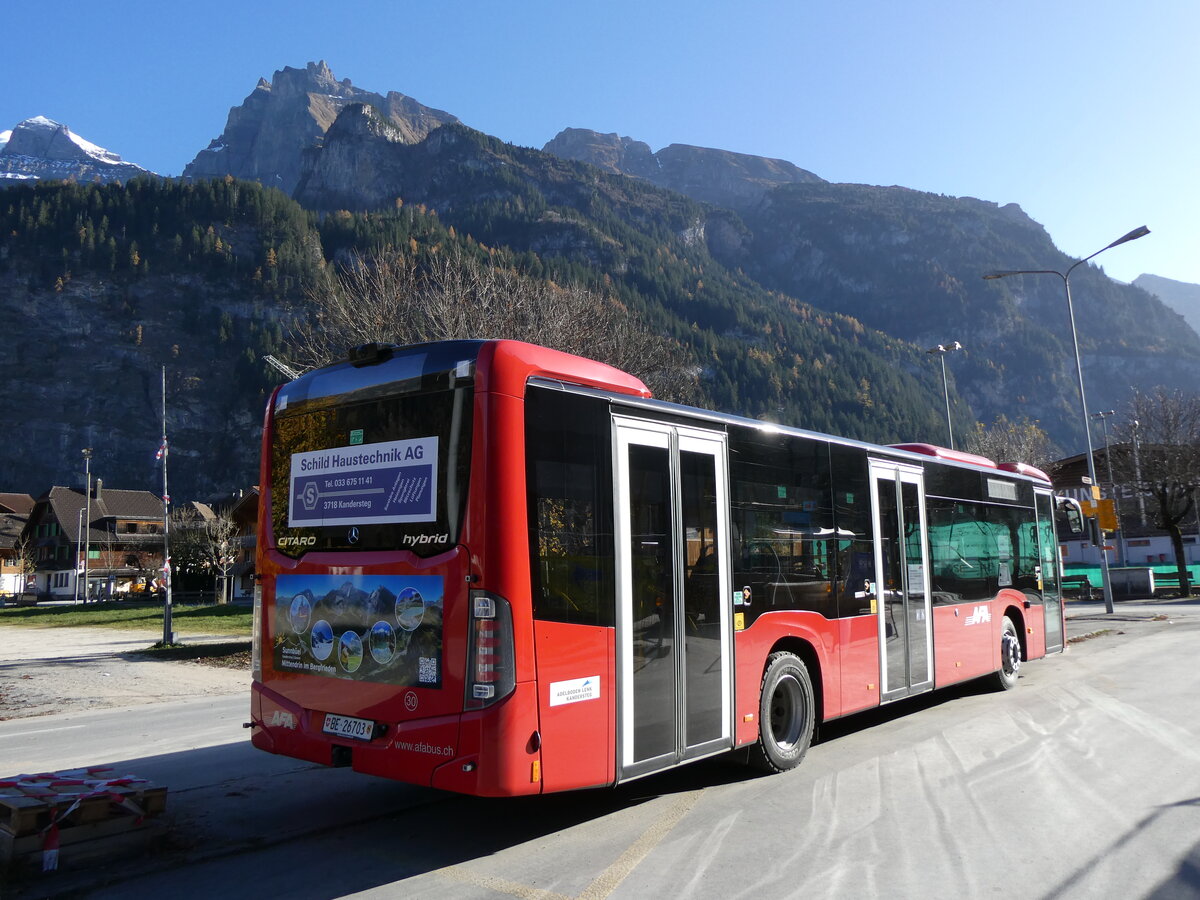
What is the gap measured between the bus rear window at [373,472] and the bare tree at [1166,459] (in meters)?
38.0

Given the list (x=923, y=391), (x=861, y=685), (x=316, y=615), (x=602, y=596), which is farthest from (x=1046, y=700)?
(x=923, y=391)

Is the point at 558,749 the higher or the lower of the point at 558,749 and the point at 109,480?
the lower

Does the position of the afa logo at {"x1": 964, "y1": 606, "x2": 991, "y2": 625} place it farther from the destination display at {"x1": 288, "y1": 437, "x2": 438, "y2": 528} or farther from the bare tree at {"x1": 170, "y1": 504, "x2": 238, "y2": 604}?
the bare tree at {"x1": 170, "y1": 504, "x2": 238, "y2": 604}

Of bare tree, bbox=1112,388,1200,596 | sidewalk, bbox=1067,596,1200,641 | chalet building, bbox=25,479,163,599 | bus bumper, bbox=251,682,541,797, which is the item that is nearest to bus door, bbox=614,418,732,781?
bus bumper, bbox=251,682,541,797

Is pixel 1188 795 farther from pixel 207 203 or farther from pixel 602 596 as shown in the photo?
pixel 207 203

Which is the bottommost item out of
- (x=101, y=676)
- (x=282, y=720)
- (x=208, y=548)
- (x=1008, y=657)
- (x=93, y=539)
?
(x=101, y=676)

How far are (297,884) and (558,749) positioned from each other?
163 cm

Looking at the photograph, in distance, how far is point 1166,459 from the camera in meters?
35.0

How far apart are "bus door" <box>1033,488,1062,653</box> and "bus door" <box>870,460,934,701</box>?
4533 mm

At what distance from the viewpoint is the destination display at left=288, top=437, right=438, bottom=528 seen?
17.8 ft

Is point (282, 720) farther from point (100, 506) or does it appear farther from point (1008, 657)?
point (100, 506)

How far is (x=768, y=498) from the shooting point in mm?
7348

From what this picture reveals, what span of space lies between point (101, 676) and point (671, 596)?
17.7 m

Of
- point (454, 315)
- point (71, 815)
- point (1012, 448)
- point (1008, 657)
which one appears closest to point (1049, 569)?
point (1008, 657)
